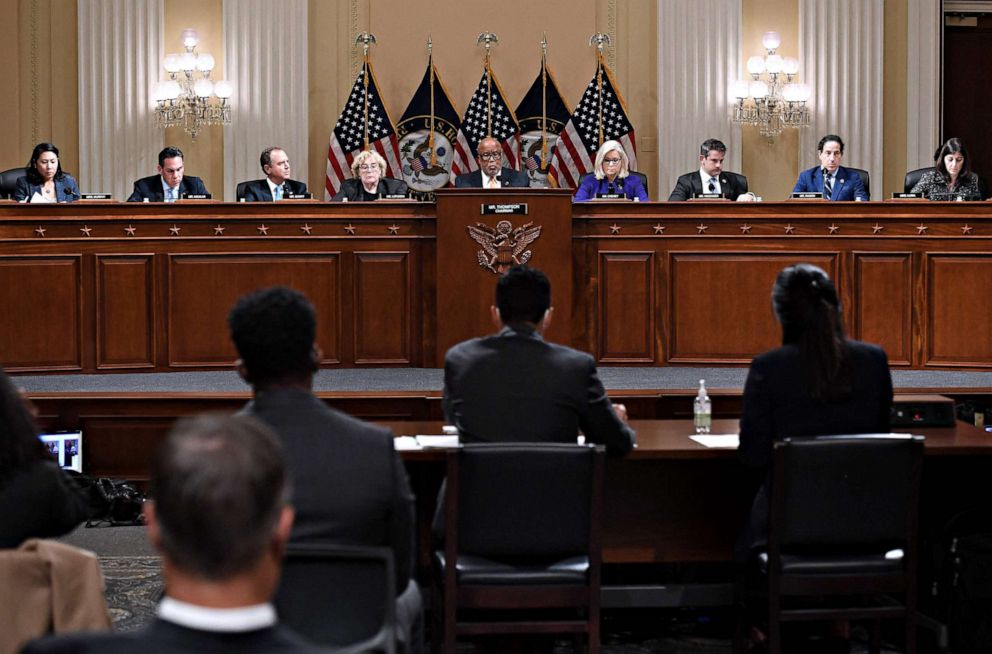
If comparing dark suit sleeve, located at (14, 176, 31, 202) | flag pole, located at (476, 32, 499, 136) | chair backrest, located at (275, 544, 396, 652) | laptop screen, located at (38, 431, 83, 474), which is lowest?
laptop screen, located at (38, 431, 83, 474)

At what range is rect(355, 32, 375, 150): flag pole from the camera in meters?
11.5

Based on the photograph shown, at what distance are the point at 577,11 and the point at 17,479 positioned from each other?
9811 mm

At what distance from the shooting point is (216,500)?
1.49 m

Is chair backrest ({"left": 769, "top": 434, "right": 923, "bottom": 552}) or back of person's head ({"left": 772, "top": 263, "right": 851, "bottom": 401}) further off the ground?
back of person's head ({"left": 772, "top": 263, "right": 851, "bottom": 401})

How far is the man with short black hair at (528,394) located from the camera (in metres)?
3.94

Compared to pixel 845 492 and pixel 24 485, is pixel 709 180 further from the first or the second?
pixel 24 485

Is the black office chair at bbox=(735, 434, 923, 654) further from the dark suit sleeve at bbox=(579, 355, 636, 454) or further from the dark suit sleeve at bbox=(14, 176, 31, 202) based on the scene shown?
the dark suit sleeve at bbox=(14, 176, 31, 202)

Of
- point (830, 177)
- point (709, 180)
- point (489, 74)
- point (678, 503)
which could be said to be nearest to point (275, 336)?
point (678, 503)

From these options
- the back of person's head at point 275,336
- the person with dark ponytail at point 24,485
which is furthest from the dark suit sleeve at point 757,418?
the person with dark ponytail at point 24,485

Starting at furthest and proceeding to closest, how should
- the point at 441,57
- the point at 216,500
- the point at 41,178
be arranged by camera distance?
1. the point at 441,57
2. the point at 41,178
3. the point at 216,500

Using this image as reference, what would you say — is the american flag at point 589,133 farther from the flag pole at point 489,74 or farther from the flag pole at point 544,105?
the flag pole at point 489,74

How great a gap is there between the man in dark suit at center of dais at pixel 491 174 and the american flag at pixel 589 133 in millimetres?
1812

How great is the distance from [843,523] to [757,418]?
1.30 feet

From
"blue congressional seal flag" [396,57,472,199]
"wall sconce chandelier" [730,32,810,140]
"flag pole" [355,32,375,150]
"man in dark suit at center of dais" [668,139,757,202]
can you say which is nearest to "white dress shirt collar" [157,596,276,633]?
"man in dark suit at center of dais" [668,139,757,202]
